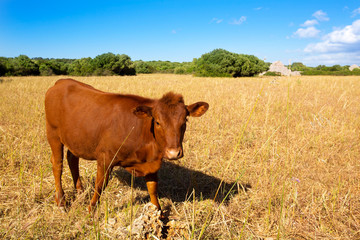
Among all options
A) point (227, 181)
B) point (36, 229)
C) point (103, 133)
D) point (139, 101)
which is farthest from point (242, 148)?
point (36, 229)

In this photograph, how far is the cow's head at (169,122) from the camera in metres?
2.21

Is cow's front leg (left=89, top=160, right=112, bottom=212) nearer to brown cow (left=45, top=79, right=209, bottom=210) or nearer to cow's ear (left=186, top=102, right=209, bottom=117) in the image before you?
brown cow (left=45, top=79, right=209, bottom=210)

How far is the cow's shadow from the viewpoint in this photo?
3.26m

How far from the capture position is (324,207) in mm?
2746

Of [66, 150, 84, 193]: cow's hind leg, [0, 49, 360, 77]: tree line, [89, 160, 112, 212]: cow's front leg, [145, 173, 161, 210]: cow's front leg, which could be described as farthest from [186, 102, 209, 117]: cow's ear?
[0, 49, 360, 77]: tree line

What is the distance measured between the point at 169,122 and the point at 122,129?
2.23 feet

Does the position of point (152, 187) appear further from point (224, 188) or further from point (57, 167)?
point (57, 167)

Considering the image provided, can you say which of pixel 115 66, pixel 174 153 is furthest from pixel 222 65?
pixel 174 153

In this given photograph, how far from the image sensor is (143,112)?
2.51 meters

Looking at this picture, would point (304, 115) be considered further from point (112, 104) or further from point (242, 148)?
point (112, 104)

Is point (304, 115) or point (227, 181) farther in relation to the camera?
point (304, 115)

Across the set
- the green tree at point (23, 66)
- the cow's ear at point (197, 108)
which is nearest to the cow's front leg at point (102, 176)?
A: the cow's ear at point (197, 108)

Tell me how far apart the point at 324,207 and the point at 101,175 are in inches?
112

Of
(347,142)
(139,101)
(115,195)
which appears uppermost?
(139,101)
